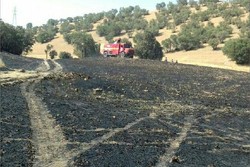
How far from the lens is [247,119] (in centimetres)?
1759

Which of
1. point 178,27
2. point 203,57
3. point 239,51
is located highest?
point 178,27

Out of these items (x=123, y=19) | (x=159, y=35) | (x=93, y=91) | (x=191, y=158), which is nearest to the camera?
(x=191, y=158)

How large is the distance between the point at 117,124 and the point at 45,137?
9.95 ft

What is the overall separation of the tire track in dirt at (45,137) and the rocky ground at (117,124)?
0.07ft

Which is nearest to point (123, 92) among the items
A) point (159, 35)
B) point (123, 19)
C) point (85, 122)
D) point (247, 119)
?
point (247, 119)

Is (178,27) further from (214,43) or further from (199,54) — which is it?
(199,54)

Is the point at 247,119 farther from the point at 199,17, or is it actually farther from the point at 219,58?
the point at 199,17

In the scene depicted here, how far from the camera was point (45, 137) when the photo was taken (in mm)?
11758

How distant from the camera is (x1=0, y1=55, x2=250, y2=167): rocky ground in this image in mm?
10797

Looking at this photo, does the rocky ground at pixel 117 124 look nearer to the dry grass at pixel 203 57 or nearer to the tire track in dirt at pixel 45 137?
the tire track in dirt at pixel 45 137

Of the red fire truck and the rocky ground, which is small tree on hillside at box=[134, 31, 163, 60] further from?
the rocky ground

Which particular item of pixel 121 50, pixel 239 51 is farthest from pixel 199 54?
pixel 121 50

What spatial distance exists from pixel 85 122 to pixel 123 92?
7.03 meters

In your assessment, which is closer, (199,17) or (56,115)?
(56,115)
